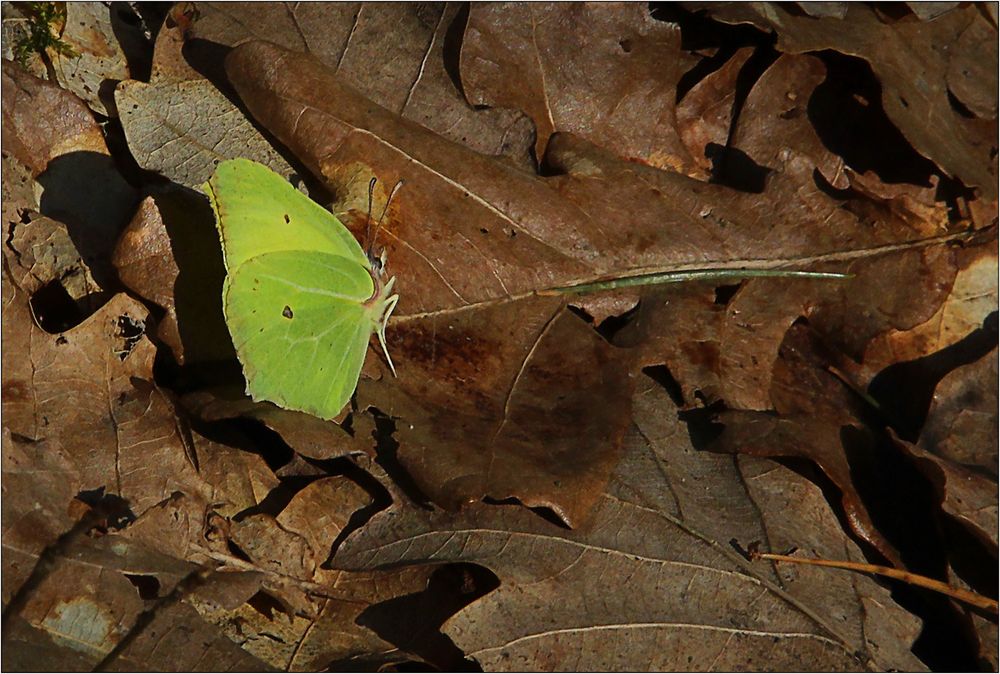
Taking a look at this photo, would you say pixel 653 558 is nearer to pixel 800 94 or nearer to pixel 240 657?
pixel 240 657

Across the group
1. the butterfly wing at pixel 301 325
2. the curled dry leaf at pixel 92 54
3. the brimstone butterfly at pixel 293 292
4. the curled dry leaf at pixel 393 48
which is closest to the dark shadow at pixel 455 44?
the curled dry leaf at pixel 393 48

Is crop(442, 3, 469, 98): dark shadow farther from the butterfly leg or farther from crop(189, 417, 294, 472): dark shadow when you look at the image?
crop(189, 417, 294, 472): dark shadow

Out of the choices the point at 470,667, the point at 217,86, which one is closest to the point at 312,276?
the point at 217,86

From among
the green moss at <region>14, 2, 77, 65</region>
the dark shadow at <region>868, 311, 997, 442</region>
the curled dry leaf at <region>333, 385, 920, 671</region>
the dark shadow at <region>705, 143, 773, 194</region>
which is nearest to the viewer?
the curled dry leaf at <region>333, 385, 920, 671</region>

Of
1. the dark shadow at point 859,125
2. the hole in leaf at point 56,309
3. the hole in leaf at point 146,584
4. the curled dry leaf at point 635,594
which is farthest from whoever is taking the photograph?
the dark shadow at point 859,125

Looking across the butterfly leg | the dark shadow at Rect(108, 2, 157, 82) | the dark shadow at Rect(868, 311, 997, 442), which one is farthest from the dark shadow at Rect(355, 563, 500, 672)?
the dark shadow at Rect(108, 2, 157, 82)

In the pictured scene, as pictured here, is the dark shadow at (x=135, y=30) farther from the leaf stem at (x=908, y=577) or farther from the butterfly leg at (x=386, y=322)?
the leaf stem at (x=908, y=577)

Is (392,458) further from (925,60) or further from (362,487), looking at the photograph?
(925,60)
